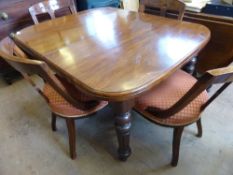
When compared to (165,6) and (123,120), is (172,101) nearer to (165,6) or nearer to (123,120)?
(123,120)

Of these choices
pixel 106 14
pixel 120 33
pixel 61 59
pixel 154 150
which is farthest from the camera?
pixel 106 14

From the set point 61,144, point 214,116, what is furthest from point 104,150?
point 214,116

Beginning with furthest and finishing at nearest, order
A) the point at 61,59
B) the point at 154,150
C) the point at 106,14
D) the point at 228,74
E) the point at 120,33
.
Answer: the point at 106,14 < the point at 154,150 < the point at 120,33 < the point at 61,59 < the point at 228,74

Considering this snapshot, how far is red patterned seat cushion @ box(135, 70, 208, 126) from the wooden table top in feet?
0.84

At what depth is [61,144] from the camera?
163cm

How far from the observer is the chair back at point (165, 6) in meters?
1.62

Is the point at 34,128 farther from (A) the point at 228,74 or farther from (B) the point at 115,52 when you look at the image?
(A) the point at 228,74

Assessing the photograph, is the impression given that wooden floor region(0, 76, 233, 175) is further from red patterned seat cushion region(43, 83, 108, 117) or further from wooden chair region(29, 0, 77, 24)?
Result: wooden chair region(29, 0, 77, 24)

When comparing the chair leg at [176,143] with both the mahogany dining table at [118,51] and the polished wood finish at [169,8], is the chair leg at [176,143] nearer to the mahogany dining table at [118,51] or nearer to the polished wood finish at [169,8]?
the mahogany dining table at [118,51]

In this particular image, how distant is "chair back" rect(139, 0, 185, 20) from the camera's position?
64.0 inches

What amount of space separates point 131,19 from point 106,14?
0.84 feet

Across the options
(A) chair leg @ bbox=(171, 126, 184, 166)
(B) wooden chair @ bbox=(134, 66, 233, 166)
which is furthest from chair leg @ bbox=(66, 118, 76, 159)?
(A) chair leg @ bbox=(171, 126, 184, 166)

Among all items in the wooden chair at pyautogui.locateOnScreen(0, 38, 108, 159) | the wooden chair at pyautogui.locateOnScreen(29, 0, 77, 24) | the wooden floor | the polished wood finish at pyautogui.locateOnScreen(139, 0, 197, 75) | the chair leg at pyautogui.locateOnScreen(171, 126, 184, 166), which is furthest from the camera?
the wooden chair at pyautogui.locateOnScreen(29, 0, 77, 24)

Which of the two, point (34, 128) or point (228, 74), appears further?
point (34, 128)
